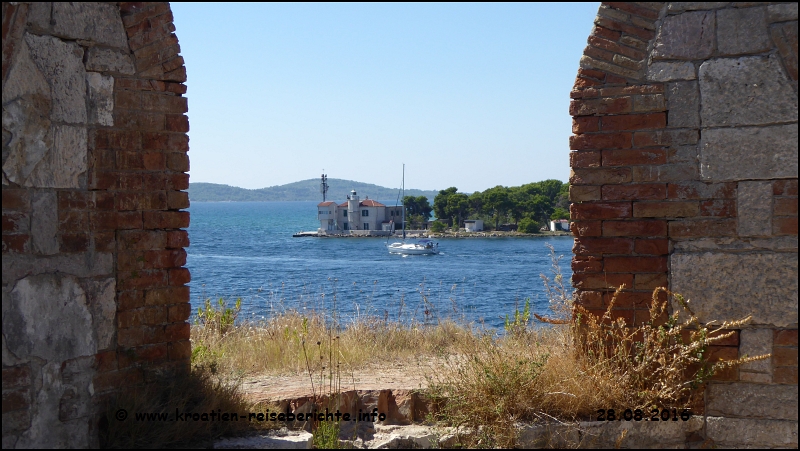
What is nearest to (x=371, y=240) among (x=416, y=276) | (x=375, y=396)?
(x=416, y=276)

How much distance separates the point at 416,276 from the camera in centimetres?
4862

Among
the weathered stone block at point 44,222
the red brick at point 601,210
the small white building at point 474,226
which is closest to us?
the weathered stone block at point 44,222

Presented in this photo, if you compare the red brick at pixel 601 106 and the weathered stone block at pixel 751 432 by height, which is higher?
the red brick at pixel 601 106

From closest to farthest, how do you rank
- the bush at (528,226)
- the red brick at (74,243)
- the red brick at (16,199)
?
the red brick at (16,199)
the red brick at (74,243)
the bush at (528,226)

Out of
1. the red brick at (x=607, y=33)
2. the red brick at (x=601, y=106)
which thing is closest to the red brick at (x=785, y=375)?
the red brick at (x=601, y=106)

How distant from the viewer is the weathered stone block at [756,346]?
3867mm

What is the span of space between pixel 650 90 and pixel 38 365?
3606 mm

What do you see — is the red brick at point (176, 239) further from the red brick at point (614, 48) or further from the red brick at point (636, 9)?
the red brick at point (636, 9)

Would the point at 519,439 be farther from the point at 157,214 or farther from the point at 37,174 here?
the point at 37,174

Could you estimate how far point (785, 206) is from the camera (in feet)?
12.4

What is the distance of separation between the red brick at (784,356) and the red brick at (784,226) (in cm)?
65

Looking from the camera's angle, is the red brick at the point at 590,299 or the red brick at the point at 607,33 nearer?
the red brick at the point at 607,33

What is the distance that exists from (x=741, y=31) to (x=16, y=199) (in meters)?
3.88

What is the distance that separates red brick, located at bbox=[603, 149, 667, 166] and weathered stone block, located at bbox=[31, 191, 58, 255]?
10.0ft
